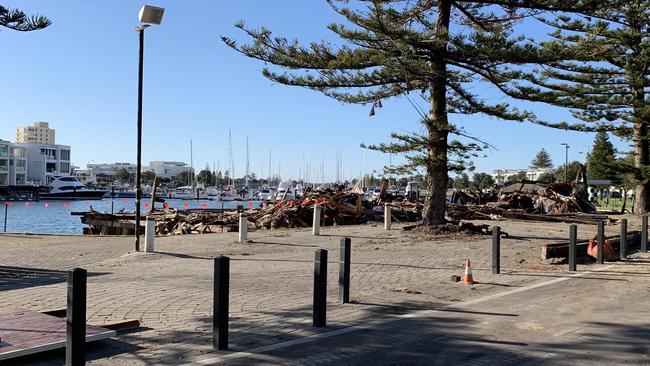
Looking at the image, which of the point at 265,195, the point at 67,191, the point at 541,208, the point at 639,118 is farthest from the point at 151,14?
the point at 67,191

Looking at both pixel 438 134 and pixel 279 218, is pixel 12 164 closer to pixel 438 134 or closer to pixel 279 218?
pixel 279 218

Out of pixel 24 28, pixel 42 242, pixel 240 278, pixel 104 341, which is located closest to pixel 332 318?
pixel 104 341

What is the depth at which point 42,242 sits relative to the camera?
18562mm

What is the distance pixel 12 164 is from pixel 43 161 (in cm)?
1053

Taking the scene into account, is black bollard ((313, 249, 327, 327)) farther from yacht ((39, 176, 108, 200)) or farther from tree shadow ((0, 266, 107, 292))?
yacht ((39, 176, 108, 200))

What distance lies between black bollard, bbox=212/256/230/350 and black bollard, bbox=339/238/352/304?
2433 millimetres

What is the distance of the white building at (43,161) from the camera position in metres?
124

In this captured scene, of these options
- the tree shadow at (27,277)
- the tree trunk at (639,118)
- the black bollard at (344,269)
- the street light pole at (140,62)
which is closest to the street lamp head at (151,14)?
the street light pole at (140,62)

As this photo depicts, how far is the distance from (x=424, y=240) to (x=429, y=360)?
1182 cm

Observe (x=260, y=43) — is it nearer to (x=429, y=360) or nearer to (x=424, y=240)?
(x=424, y=240)

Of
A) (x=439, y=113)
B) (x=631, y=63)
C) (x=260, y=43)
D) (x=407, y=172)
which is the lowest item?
(x=407, y=172)

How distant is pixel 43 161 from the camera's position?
124 m

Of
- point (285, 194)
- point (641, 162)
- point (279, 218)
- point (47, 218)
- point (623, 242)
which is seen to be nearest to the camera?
point (623, 242)

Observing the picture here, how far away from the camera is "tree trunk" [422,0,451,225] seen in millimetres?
18047
